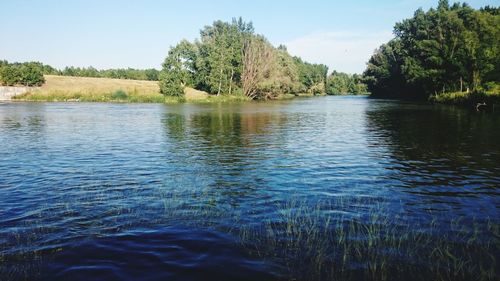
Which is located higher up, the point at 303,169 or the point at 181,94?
the point at 181,94

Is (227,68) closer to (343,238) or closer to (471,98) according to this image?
(471,98)

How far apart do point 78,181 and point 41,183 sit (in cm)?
166

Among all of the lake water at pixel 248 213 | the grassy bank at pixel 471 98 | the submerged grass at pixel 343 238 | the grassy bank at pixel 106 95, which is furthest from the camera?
the grassy bank at pixel 106 95

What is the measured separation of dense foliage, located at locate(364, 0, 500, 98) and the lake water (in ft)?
213

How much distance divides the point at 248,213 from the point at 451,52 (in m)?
97.5

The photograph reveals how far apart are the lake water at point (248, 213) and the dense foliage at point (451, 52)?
64996 mm

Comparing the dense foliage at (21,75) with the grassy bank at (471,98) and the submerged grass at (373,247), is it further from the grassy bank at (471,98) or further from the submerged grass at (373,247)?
the submerged grass at (373,247)

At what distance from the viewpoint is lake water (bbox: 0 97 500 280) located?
33.6 feet

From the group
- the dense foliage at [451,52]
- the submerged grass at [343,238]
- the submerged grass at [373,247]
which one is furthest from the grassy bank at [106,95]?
the submerged grass at [373,247]

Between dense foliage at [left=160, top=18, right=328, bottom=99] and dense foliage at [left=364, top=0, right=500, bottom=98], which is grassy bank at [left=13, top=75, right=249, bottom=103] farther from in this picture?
dense foliage at [left=364, top=0, right=500, bottom=98]

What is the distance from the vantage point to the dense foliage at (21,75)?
130000 millimetres

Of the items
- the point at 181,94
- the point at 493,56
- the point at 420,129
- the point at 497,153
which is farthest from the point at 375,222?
the point at 181,94

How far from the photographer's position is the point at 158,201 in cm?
1617

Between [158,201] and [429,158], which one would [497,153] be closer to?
[429,158]
